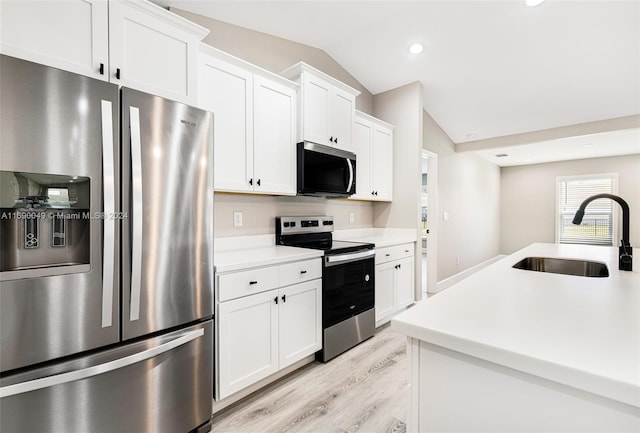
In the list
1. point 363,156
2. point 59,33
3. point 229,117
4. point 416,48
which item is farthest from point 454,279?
point 59,33

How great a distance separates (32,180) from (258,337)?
139 cm

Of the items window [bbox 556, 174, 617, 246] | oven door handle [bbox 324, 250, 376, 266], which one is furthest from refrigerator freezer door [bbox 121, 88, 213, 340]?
window [bbox 556, 174, 617, 246]

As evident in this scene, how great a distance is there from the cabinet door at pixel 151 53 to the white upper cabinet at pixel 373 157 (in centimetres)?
190

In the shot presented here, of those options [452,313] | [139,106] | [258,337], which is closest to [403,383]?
[258,337]

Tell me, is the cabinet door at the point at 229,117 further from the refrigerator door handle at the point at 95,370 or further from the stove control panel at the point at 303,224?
the refrigerator door handle at the point at 95,370

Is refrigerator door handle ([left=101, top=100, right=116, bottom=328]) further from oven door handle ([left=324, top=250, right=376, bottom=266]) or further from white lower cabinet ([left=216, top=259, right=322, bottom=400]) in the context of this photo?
oven door handle ([left=324, top=250, right=376, bottom=266])

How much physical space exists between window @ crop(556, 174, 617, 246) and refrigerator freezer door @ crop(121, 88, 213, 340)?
743cm

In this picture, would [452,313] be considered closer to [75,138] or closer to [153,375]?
[153,375]

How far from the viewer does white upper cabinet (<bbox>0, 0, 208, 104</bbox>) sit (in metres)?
→ 1.23

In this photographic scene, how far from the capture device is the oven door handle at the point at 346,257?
2.42 m

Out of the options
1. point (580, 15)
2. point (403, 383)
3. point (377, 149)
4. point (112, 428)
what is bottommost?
point (403, 383)

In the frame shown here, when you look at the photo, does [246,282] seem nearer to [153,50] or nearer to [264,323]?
[264,323]

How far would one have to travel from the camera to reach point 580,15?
2652mm

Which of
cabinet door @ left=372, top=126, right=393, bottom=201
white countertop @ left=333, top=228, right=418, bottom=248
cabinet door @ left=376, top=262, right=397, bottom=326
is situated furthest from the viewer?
cabinet door @ left=372, top=126, right=393, bottom=201
